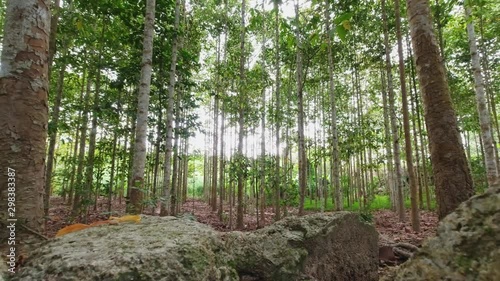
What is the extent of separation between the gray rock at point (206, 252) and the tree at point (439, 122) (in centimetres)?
113

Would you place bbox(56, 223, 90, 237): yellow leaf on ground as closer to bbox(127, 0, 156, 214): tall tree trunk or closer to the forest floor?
the forest floor

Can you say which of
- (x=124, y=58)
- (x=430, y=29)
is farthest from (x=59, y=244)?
(x=124, y=58)

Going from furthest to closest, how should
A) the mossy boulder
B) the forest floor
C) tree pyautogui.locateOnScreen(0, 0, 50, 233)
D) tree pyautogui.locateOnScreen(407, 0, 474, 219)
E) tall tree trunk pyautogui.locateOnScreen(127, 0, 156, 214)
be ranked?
the forest floor
tall tree trunk pyautogui.locateOnScreen(127, 0, 156, 214)
tree pyautogui.locateOnScreen(407, 0, 474, 219)
tree pyautogui.locateOnScreen(0, 0, 50, 233)
the mossy boulder

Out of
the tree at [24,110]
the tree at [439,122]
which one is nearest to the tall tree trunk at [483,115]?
the tree at [439,122]

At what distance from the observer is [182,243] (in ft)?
5.89

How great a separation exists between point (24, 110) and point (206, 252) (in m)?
1.68

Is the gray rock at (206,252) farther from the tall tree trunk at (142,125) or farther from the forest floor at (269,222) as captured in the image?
the tall tree trunk at (142,125)

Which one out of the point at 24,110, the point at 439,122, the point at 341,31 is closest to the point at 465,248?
the point at 341,31

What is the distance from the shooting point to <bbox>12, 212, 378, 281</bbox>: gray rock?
149 cm

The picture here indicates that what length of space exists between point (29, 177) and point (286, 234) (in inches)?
95.5

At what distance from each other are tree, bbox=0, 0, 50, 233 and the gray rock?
49 cm

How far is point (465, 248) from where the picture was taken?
114 centimetres

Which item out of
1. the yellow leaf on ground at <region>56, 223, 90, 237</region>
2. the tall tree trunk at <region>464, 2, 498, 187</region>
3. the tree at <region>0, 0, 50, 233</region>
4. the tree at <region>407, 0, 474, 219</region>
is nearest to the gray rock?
the yellow leaf on ground at <region>56, 223, 90, 237</region>

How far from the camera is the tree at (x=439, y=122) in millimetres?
2619
